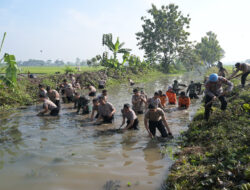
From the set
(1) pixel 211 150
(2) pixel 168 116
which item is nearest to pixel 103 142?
(1) pixel 211 150

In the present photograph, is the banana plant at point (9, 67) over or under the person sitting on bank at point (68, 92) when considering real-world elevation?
over

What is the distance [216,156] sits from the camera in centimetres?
508

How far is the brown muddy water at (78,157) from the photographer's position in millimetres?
4945

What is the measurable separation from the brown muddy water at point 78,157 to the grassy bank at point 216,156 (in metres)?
0.50

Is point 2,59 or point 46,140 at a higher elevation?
point 2,59

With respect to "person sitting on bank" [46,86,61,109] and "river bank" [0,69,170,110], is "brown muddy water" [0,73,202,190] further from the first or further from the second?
"river bank" [0,69,170,110]

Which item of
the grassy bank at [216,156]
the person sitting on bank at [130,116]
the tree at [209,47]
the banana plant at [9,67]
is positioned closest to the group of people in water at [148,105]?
the person sitting on bank at [130,116]

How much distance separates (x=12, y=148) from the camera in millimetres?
7176

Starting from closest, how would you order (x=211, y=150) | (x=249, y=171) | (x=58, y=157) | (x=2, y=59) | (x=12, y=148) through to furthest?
(x=249, y=171)
(x=211, y=150)
(x=58, y=157)
(x=12, y=148)
(x=2, y=59)

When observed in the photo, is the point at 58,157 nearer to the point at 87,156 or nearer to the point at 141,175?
the point at 87,156

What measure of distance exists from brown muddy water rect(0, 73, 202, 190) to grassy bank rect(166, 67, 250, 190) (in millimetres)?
500

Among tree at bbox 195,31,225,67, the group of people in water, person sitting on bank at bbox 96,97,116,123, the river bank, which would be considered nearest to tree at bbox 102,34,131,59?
the river bank

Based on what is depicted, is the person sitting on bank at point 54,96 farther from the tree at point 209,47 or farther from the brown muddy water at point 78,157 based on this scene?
the tree at point 209,47

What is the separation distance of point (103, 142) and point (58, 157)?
1695 millimetres
